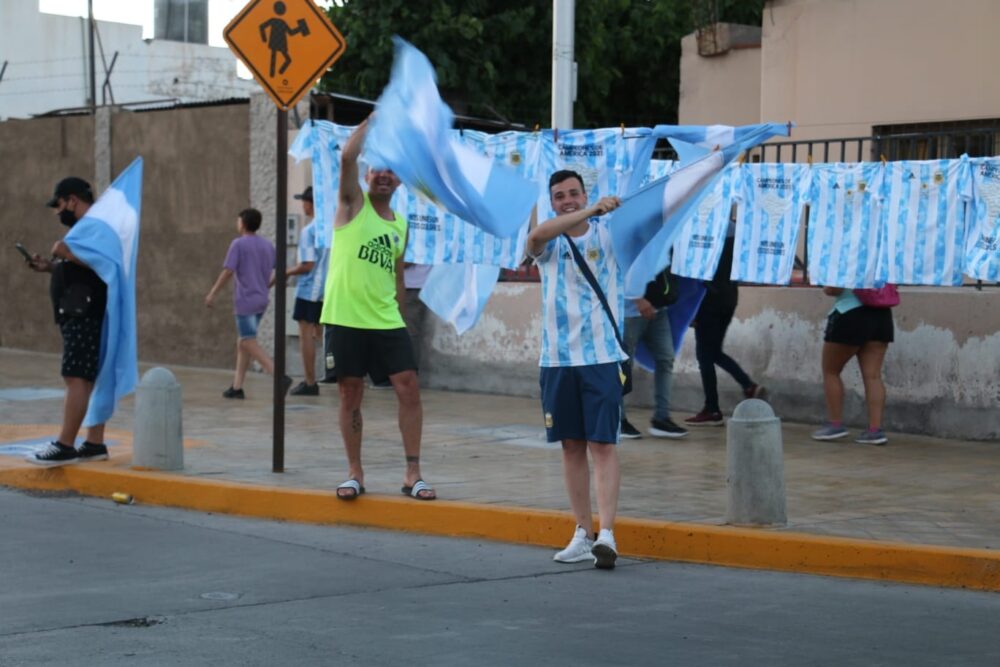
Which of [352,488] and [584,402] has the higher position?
[584,402]

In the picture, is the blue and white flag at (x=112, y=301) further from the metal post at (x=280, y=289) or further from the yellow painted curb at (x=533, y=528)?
the metal post at (x=280, y=289)

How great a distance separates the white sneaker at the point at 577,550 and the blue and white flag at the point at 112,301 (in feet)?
12.7

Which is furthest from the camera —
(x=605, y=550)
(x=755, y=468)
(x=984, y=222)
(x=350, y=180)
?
(x=984, y=222)

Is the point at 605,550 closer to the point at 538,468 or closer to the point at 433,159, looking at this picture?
the point at 433,159

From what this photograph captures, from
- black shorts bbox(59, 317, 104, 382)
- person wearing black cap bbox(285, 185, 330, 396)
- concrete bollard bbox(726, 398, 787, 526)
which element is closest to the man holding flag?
concrete bollard bbox(726, 398, 787, 526)

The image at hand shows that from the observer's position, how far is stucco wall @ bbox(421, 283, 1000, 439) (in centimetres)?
1181

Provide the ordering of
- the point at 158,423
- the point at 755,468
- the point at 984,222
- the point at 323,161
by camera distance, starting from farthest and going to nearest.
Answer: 1. the point at 323,161
2. the point at 984,222
3. the point at 158,423
4. the point at 755,468

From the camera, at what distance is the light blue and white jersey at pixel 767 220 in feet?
40.2

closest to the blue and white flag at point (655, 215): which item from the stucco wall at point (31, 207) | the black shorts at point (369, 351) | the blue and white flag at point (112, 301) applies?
the black shorts at point (369, 351)

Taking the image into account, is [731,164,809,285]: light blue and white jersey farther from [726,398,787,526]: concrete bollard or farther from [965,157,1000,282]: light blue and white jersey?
[726,398,787,526]: concrete bollard

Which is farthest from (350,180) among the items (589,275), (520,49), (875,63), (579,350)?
(520,49)

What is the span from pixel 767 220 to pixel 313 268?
482cm

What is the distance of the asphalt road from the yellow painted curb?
4.8 inches

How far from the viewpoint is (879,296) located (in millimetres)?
11648
